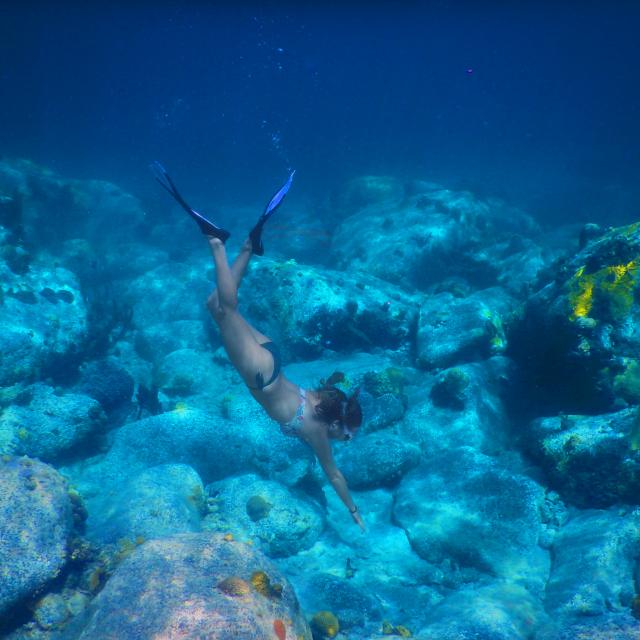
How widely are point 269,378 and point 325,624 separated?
288 centimetres

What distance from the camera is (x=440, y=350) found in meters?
9.88

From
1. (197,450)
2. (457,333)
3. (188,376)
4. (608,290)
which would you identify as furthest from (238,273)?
(457,333)

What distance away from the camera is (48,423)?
796 centimetres

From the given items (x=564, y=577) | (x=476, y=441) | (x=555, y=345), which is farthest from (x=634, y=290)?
(x=564, y=577)

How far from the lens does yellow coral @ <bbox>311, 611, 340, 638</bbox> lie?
4.42 meters

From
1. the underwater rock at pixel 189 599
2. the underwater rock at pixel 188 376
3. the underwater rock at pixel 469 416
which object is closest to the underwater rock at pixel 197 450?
the underwater rock at pixel 188 376

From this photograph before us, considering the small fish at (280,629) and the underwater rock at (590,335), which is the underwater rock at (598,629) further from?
the underwater rock at (590,335)

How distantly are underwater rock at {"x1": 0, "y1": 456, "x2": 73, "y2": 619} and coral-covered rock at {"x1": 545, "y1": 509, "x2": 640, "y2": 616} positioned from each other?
598 centimetres

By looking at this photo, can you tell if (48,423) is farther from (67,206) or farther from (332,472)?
(67,206)

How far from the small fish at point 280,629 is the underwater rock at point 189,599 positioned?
0.09 ft

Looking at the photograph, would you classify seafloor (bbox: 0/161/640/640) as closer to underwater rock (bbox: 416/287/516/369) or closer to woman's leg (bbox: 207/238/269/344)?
underwater rock (bbox: 416/287/516/369)

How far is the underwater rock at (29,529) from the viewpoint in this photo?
4035 millimetres

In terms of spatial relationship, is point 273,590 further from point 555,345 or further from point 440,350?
point 440,350

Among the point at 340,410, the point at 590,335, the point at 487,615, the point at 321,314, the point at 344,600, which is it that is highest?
the point at 321,314
